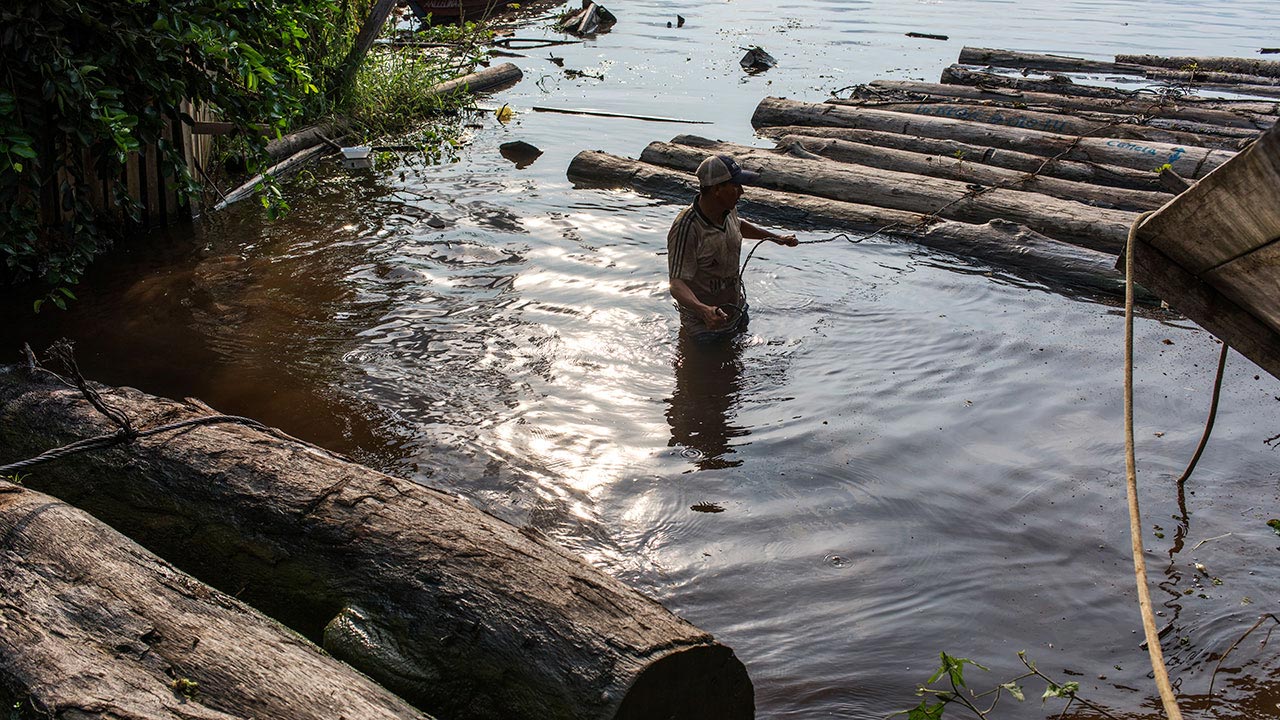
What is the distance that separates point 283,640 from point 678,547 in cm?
238

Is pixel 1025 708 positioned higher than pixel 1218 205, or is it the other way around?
pixel 1218 205

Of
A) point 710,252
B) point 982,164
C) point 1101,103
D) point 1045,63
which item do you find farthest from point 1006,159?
point 1045,63

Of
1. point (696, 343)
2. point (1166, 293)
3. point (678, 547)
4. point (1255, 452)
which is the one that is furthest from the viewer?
point (696, 343)

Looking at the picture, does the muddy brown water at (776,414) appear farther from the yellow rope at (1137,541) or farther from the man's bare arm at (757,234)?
the yellow rope at (1137,541)

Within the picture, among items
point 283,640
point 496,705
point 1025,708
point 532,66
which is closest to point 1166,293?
point 1025,708

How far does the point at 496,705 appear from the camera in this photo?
322 centimetres

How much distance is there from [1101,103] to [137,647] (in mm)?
15212

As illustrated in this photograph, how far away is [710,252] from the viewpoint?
23.2 feet

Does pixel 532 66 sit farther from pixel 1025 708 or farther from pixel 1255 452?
pixel 1025 708

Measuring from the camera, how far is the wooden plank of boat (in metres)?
2.42

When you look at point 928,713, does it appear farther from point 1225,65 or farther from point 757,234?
point 1225,65

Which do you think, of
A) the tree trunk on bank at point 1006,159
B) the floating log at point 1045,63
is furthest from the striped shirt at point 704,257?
the floating log at point 1045,63

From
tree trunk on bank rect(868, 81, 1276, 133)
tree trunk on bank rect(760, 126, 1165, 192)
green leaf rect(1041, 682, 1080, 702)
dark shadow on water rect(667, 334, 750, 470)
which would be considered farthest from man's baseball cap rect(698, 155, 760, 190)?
tree trunk on bank rect(868, 81, 1276, 133)

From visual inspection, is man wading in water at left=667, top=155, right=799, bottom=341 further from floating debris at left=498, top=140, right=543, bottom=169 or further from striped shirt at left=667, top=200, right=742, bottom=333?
floating debris at left=498, top=140, right=543, bottom=169
